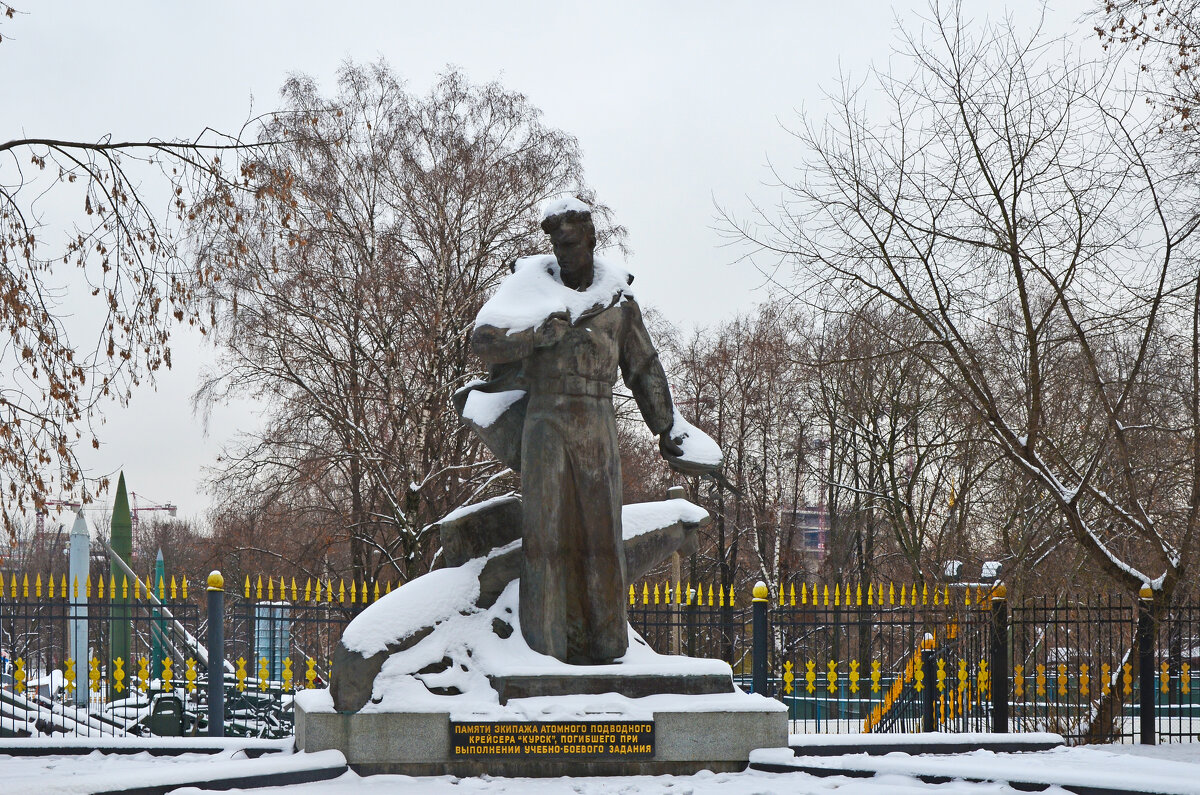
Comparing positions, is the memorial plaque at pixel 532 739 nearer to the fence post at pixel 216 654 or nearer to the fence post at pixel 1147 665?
the fence post at pixel 216 654

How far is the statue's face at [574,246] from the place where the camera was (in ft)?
22.5

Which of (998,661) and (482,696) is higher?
(482,696)

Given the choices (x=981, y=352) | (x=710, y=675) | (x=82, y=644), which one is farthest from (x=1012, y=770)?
(x=82, y=644)

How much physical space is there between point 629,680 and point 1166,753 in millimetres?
5037

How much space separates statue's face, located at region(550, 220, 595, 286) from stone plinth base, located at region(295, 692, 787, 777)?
2515 millimetres

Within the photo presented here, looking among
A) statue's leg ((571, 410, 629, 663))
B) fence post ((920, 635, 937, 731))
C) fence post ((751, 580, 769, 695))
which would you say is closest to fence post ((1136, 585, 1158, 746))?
fence post ((920, 635, 937, 731))

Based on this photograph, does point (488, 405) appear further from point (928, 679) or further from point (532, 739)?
point (928, 679)

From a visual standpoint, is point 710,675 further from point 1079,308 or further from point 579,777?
point 1079,308

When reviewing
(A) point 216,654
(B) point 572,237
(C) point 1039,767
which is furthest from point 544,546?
(A) point 216,654

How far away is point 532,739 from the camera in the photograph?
20.4ft

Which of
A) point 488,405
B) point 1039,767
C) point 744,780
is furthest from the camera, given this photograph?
point 488,405

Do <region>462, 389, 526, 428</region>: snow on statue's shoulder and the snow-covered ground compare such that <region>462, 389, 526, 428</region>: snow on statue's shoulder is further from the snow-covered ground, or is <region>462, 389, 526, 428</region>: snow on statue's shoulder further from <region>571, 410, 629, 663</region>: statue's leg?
the snow-covered ground

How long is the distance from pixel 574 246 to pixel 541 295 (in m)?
0.36

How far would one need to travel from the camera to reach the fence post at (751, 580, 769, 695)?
1014 cm
